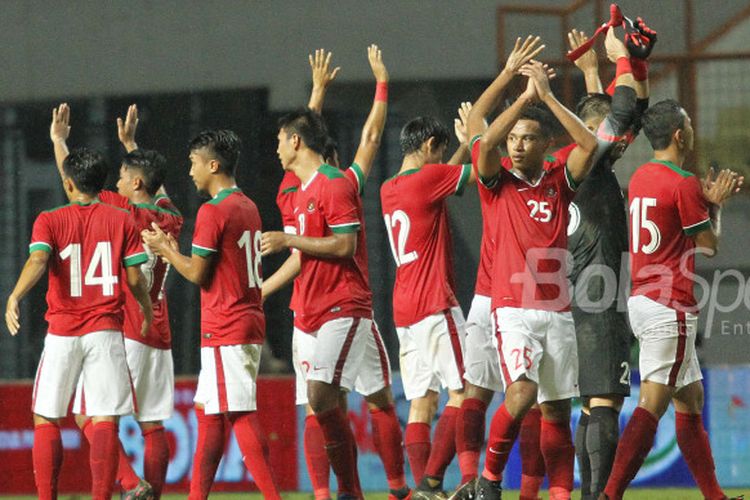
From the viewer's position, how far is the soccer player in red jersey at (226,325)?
6.26 m

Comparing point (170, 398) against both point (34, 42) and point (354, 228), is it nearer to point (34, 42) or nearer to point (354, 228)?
point (354, 228)

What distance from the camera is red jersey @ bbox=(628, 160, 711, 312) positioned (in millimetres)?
6168

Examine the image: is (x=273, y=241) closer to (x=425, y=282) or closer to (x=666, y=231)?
(x=425, y=282)

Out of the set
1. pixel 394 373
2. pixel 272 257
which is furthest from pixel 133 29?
pixel 394 373

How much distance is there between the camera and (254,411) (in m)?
6.37

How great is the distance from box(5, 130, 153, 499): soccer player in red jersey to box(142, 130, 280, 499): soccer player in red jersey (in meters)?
0.37

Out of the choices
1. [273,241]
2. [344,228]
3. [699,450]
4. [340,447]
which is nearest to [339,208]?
[344,228]

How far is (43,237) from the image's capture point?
6.48m

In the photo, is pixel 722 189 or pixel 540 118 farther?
pixel 722 189

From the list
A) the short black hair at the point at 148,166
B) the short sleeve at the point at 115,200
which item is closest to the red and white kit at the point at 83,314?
the short sleeve at the point at 115,200

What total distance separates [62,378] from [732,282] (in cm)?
557

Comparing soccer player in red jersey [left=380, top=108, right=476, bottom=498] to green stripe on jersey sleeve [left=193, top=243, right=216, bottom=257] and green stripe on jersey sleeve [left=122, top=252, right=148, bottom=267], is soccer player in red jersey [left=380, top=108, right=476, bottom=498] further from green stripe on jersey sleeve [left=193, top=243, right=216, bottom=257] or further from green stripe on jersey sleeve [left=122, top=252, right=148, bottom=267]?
green stripe on jersey sleeve [left=122, top=252, right=148, bottom=267]

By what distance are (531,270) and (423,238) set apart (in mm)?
1306

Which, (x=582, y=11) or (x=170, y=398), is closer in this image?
(x=170, y=398)
